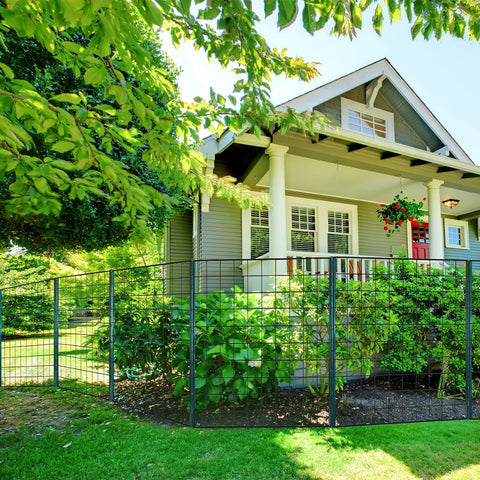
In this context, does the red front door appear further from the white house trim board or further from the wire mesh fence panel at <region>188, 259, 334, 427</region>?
the wire mesh fence panel at <region>188, 259, 334, 427</region>

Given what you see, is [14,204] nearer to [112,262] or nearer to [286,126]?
[286,126]

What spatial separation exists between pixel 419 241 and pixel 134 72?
9507mm

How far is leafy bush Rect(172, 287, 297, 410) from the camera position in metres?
3.12

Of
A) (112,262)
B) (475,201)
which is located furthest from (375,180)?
(112,262)

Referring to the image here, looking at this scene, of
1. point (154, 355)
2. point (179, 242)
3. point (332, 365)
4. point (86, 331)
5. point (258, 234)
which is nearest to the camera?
point (332, 365)

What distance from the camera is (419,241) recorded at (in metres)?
9.28

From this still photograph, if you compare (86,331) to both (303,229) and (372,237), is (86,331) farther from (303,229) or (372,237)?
(372,237)

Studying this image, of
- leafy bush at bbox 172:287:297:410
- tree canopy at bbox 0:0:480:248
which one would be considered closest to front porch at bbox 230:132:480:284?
leafy bush at bbox 172:287:297:410

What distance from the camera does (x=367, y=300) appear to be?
3.47m

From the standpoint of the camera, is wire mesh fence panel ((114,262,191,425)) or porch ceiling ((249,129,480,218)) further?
porch ceiling ((249,129,480,218))

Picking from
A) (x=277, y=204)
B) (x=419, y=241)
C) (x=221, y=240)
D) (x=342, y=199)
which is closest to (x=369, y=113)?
(x=342, y=199)

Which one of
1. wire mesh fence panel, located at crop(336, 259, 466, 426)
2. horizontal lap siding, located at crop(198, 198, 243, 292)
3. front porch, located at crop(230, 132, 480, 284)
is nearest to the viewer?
wire mesh fence panel, located at crop(336, 259, 466, 426)

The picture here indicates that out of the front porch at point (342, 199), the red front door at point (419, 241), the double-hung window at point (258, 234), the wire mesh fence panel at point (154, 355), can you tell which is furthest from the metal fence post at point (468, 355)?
the red front door at point (419, 241)

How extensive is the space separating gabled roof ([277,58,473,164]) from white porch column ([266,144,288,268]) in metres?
0.93
